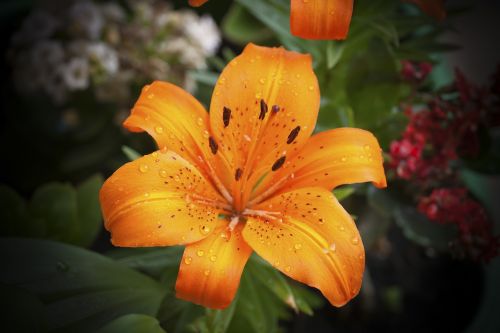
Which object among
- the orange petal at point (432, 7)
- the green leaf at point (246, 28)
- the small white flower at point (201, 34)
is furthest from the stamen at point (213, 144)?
the small white flower at point (201, 34)

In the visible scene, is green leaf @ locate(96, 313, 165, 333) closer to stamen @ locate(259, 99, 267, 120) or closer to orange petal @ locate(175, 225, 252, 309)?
orange petal @ locate(175, 225, 252, 309)

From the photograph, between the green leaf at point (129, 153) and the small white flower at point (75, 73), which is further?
the small white flower at point (75, 73)

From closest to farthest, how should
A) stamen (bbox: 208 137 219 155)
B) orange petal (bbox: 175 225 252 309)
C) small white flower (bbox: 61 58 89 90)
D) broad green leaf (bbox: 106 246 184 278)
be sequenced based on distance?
orange petal (bbox: 175 225 252 309), stamen (bbox: 208 137 219 155), broad green leaf (bbox: 106 246 184 278), small white flower (bbox: 61 58 89 90)

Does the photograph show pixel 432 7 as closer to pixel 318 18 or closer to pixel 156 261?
pixel 318 18

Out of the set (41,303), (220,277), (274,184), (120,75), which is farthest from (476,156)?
(120,75)

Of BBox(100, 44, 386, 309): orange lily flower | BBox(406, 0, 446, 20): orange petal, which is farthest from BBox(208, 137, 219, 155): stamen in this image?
BBox(406, 0, 446, 20): orange petal

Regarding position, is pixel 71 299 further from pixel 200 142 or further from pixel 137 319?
pixel 200 142

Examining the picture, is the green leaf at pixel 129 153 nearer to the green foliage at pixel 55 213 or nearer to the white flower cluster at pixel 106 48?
the green foliage at pixel 55 213
